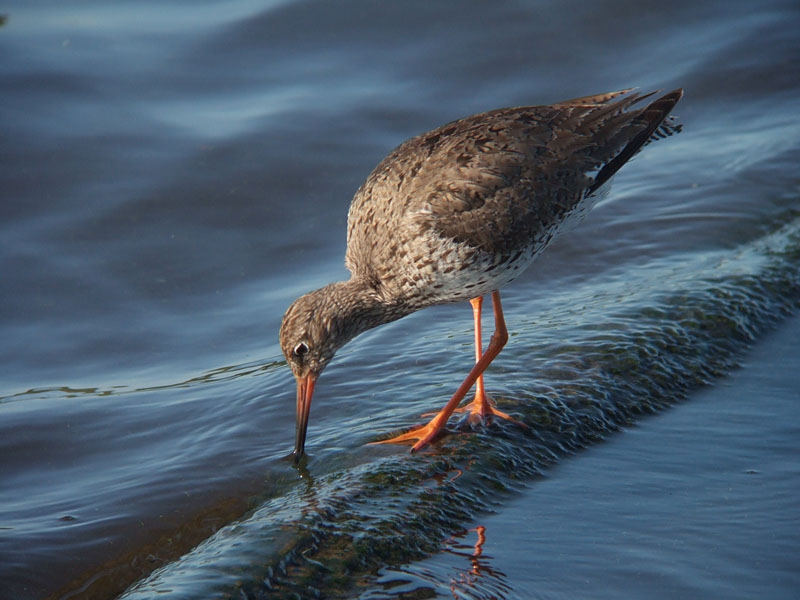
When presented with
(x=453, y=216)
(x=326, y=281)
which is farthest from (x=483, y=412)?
(x=326, y=281)

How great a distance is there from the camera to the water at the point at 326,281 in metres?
5.14

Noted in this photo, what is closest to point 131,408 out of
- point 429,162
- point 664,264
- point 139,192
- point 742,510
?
point 429,162

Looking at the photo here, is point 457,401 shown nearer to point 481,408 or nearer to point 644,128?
point 481,408

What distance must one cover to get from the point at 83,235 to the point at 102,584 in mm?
5243

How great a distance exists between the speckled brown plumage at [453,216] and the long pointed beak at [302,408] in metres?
0.02

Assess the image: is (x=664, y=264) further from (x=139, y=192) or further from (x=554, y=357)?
(x=139, y=192)

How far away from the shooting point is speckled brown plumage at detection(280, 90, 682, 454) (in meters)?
6.14

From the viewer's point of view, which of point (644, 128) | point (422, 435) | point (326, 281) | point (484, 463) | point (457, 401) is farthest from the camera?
point (326, 281)

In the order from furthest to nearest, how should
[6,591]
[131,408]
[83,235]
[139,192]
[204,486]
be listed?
[139,192] → [83,235] → [131,408] → [204,486] → [6,591]

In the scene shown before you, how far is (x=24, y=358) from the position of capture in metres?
7.77

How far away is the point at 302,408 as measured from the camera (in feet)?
20.0

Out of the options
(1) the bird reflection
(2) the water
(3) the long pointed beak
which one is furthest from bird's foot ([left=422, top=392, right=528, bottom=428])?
(1) the bird reflection

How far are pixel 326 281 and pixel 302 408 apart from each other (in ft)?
9.47

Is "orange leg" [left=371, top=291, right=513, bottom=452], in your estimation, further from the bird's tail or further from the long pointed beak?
the bird's tail
